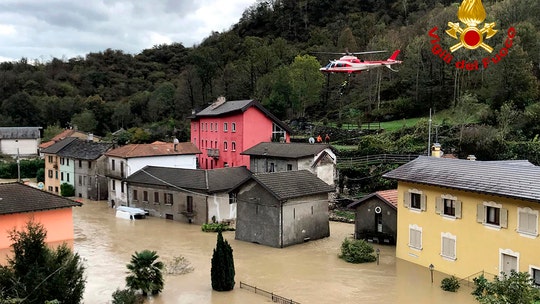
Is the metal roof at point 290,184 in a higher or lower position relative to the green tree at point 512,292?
higher

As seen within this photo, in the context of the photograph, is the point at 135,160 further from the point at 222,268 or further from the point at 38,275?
the point at 38,275

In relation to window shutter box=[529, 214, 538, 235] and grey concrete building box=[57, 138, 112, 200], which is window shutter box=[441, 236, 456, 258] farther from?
grey concrete building box=[57, 138, 112, 200]

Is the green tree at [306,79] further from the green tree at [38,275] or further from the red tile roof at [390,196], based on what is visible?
the green tree at [38,275]

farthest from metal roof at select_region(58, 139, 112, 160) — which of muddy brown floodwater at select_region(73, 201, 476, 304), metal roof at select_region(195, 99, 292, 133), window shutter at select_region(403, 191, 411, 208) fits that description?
window shutter at select_region(403, 191, 411, 208)

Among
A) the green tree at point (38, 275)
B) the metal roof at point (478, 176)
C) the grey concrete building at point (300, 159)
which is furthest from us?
the grey concrete building at point (300, 159)

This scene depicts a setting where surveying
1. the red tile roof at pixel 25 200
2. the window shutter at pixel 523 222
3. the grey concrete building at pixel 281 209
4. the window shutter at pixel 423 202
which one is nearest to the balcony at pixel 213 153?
the grey concrete building at pixel 281 209
